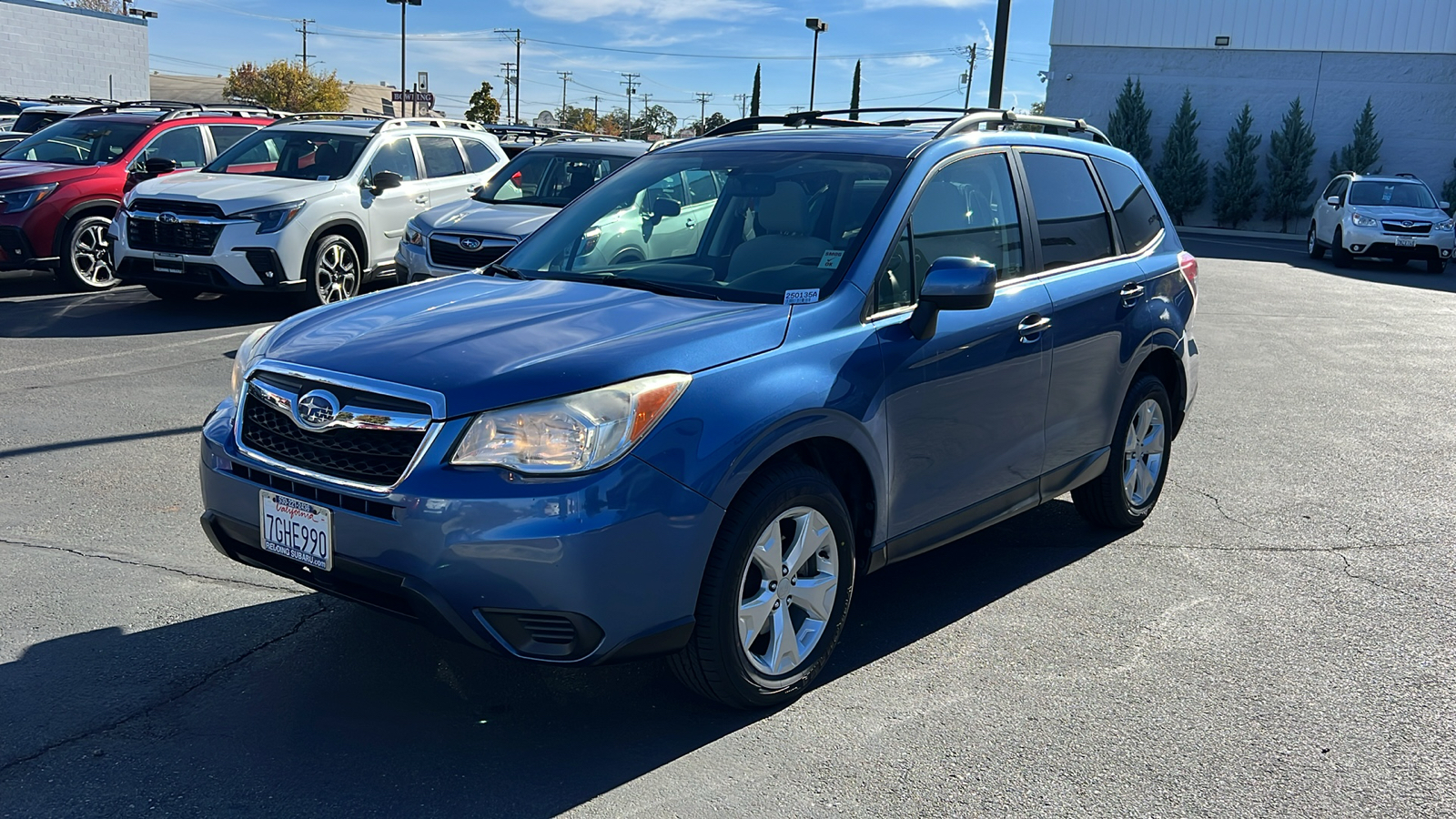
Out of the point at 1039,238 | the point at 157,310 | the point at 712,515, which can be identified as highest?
the point at 1039,238

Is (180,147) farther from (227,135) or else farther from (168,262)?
(168,262)

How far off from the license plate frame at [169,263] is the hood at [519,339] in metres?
7.27

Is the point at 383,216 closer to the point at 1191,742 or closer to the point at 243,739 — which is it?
the point at 243,739

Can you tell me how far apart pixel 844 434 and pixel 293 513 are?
5.34 feet

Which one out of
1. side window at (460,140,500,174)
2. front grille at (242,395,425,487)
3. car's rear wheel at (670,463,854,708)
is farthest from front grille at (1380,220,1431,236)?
front grille at (242,395,425,487)

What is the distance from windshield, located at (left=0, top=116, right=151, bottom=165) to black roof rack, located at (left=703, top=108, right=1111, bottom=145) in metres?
9.50

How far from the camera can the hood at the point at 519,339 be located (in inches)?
130

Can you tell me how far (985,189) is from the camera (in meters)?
4.73

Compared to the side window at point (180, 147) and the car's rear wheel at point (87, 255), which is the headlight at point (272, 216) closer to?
the car's rear wheel at point (87, 255)

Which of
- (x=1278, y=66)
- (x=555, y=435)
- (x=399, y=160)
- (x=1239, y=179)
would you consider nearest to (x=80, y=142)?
(x=399, y=160)

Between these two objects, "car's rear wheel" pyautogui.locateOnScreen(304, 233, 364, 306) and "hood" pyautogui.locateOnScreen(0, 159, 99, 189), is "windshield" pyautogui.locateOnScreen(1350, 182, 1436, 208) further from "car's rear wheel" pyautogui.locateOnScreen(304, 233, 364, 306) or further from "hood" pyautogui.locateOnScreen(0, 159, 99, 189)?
"hood" pyautogui.locateOnScreen(0, 159, 99, 189)

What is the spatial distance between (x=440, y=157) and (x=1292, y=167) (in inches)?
1225

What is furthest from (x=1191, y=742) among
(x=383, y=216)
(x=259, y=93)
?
(x=259, y=93)

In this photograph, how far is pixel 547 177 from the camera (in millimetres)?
11891
